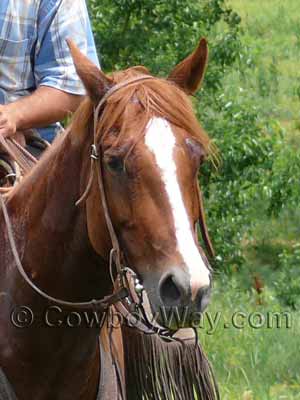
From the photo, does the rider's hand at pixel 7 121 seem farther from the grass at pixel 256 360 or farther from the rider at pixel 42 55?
the grass at pixel 256 360

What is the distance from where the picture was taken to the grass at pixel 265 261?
7.02 meters

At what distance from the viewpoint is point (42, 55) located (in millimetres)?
5051

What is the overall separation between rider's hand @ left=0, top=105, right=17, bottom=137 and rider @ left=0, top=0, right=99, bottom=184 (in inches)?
2.2

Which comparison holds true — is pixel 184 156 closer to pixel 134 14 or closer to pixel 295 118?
pixel 134 14

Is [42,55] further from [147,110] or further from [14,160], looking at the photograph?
[147,110]

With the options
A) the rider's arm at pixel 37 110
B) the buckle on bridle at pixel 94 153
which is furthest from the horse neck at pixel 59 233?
the rider's arm at pixel 37 110

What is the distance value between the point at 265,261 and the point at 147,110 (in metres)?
10.0

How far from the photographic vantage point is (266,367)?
7109mm

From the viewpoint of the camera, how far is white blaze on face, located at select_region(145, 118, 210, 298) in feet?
11.5

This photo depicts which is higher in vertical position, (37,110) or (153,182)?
(153,182)

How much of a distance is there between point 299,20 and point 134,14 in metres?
9.08
